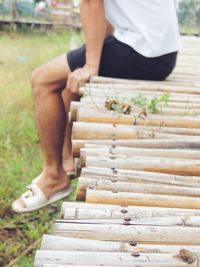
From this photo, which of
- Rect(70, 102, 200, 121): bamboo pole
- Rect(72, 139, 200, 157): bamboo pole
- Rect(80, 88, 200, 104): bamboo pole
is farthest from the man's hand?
Rect(72, 139, 200, 157): bamboo pole

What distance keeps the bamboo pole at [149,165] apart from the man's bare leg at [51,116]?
859mm

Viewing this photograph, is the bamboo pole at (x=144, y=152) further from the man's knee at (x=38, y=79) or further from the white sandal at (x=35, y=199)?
the white sandal at (x=35, y=199)

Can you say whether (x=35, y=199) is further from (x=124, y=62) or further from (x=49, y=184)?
(x=124, y=62)

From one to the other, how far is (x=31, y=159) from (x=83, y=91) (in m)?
1.41

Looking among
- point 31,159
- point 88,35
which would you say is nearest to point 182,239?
point 88,35

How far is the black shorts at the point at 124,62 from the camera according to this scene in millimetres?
2002

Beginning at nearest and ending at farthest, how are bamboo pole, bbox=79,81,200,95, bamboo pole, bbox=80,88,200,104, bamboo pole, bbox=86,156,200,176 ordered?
bamboo pole, bbox=86,156,200,176 → bamboo pole, bbox=80,88,200,104 → bamboo pole, bbox=79,81,200,95

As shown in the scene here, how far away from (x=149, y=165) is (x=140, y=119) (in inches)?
12.0

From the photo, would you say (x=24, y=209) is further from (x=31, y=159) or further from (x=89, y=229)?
(x=89, y=229)

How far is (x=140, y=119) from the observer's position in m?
1.54

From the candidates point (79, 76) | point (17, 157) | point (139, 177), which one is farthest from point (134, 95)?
point (17, 157)

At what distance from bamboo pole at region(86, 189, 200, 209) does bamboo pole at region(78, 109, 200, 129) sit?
1.44 feet

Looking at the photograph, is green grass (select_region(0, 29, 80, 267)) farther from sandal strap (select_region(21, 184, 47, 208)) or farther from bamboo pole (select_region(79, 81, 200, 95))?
bamboo pole (select_region(79, 81, 200, 95))

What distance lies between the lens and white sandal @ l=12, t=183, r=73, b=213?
7.32 ft
